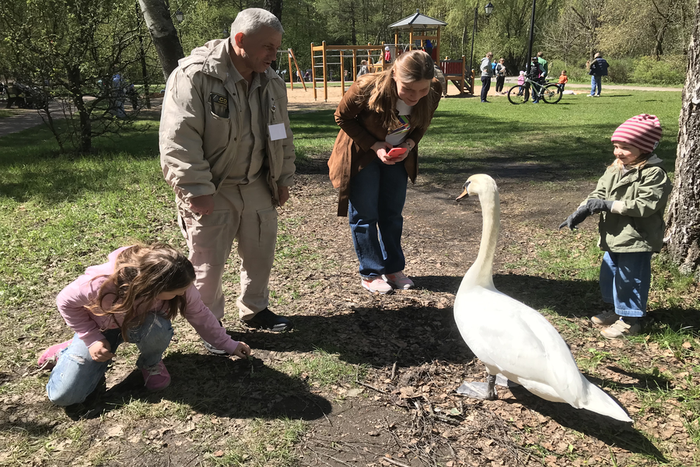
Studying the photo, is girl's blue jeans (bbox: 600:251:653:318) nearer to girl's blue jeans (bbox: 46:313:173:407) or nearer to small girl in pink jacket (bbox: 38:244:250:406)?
small girl in pink jacket (bbox: 38:244:250:406)

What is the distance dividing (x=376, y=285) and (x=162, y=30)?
543cm

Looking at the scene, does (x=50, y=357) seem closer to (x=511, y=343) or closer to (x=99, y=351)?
(x=99, y=351)

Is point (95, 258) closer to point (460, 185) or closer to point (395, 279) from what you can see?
point (395, 279)

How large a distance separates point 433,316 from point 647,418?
157 centimetres

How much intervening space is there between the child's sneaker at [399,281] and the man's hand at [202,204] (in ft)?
6.48

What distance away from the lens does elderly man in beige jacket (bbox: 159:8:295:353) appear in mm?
2717

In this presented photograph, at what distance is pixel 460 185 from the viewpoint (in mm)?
7531

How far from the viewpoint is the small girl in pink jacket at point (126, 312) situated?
8.43 feet

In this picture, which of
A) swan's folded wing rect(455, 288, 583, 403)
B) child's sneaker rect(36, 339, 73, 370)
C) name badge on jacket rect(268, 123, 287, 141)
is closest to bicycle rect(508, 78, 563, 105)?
name badge on jacket rect(268, 123, 287, 141)

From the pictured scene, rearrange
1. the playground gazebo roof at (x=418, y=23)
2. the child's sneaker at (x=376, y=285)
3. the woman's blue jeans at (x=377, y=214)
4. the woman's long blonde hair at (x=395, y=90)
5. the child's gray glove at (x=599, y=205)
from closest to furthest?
the child's gray glove at (x=599, y=205) < the woman's long blonde hair at (x=395, y=90) < the woman's blue jeans at (x=377, y=214) < the child's sneaker at (x=376, y=285) < the playground gazebo roof at (x=418, y=23)

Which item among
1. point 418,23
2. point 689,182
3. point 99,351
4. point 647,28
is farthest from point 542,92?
point 99,351

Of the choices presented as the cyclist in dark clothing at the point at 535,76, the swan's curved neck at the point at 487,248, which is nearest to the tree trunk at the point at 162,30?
the swan's curved neck at the point at 487,248

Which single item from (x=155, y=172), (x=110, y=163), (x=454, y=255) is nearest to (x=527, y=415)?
(x=454, y=255)

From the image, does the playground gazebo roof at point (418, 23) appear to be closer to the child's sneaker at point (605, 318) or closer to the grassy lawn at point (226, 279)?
the grassy lawn at point (226, 279)
